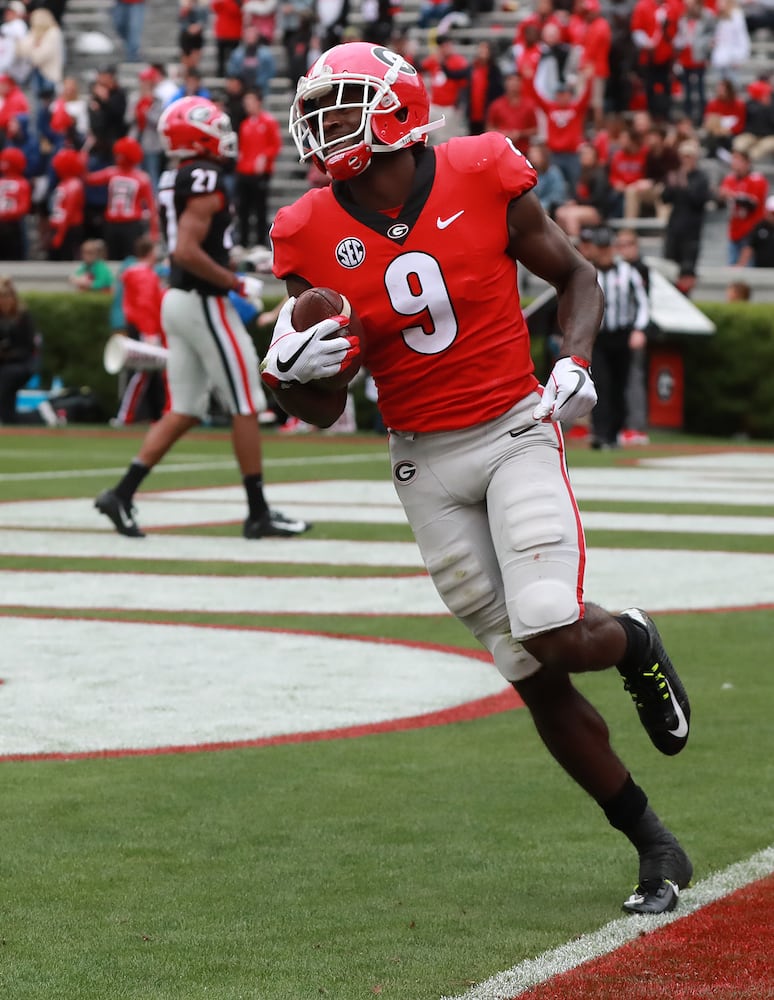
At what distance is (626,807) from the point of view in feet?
14.6

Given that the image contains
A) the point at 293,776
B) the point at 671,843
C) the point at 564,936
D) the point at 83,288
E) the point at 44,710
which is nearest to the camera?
the point at 564,936

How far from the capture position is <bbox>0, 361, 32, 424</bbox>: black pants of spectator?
2128 centimetres

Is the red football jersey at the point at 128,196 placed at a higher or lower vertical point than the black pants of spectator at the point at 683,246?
higher

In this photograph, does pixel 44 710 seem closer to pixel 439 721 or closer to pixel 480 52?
pixel 439 721

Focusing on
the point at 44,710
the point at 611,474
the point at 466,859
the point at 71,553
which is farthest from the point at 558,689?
the point at 611,474

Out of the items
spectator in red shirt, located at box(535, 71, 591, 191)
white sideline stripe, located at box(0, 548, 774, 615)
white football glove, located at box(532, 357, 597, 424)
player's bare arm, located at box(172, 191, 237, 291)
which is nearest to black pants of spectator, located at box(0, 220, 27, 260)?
spectator in red shirt, located at box(535, 71, 591, 191)

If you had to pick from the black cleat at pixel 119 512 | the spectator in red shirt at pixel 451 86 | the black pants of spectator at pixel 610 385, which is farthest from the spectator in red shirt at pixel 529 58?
the black cleat at pixel 119 512

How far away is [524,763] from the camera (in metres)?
5.57

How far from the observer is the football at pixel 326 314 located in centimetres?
431

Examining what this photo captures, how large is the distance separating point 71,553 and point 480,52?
15.2 metres

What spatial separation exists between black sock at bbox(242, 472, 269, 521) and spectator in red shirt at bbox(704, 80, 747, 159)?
47.3 feet

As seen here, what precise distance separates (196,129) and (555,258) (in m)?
6.05

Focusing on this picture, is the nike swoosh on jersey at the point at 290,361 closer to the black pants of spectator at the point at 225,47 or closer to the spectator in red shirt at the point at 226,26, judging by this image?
the spectator in red shirt at the point at 226,26

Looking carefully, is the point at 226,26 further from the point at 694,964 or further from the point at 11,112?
the point at 694,964
